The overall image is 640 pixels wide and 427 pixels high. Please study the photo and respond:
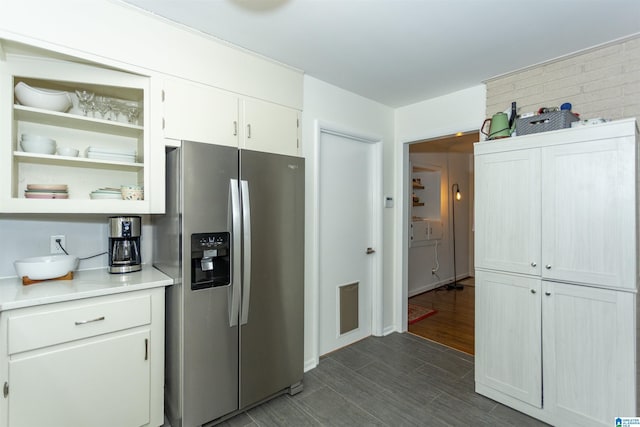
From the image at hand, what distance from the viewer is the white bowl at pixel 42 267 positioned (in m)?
1.59

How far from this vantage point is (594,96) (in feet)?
7.06

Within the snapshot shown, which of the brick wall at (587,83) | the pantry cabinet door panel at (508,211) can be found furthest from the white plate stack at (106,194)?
the brick wall at (587,83)

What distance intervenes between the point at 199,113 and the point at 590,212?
257cm

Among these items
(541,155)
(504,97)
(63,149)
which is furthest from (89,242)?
(504,97)

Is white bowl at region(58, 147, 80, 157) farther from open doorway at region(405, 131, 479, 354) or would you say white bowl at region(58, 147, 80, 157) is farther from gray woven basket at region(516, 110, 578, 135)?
open doorway at region(405, 131, 479, 354)

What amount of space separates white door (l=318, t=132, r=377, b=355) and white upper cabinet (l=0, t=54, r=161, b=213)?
1511mm

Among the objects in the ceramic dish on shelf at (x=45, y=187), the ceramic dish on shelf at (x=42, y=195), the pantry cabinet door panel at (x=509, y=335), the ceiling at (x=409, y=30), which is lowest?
the pantry cabinet door panel at (x=509, y=335)

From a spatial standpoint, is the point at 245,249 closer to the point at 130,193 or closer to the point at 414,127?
the point at 130,193

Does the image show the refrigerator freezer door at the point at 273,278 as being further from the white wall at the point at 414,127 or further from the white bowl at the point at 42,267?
the white wall at the point at 414,127

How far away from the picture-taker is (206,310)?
179cm

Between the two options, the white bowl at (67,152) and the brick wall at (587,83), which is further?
the brick wall at (587,83)

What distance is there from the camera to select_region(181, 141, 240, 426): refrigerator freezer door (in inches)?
67.7

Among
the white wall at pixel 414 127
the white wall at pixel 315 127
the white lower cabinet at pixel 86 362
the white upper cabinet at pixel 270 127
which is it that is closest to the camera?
the white lower cabinet at pixel 86 362

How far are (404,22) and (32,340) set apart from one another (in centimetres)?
266
